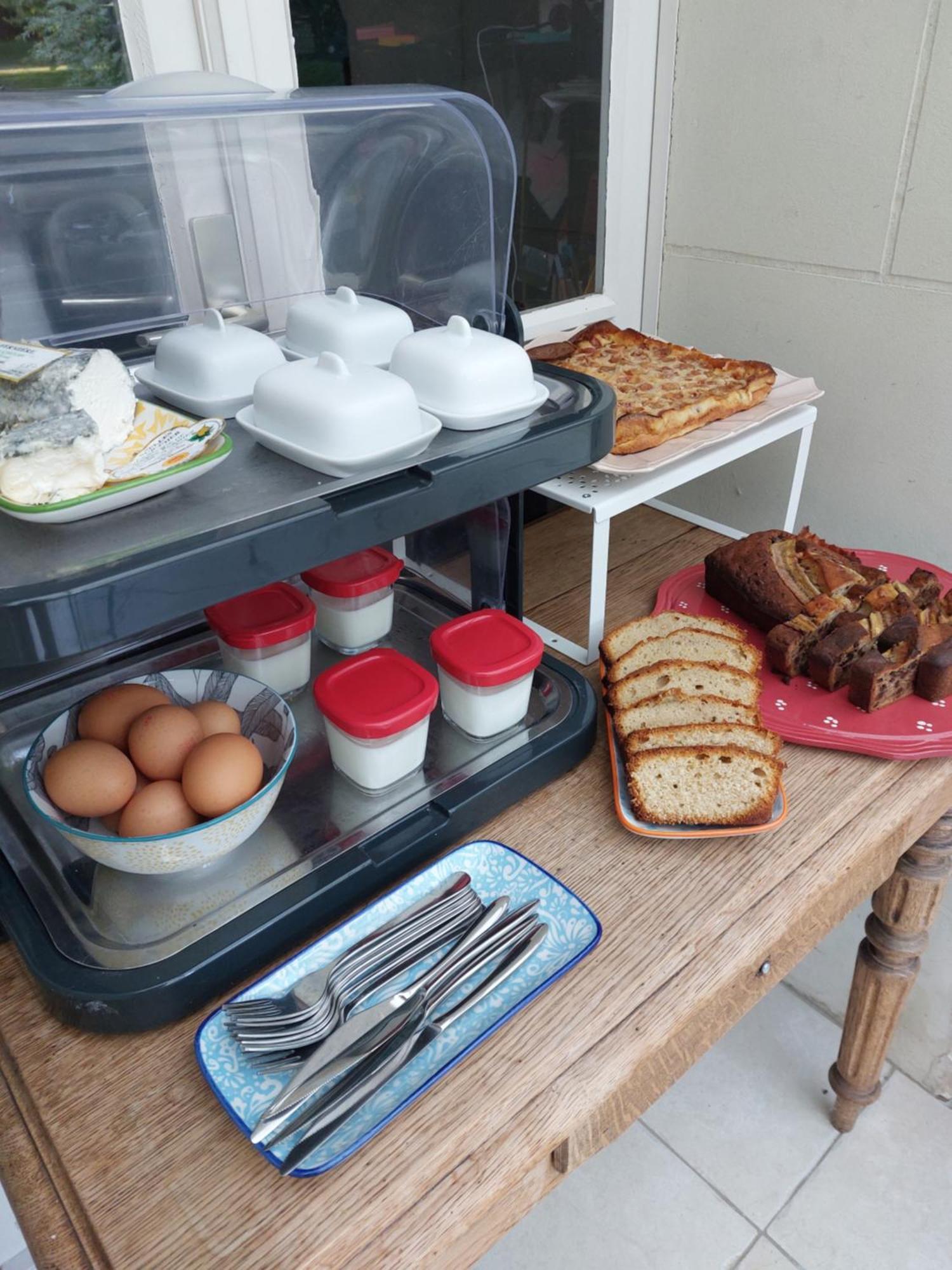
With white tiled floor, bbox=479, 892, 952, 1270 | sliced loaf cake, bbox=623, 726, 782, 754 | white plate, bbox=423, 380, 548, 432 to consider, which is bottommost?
white tiled floor, bbox=479, 892, 952, 1270

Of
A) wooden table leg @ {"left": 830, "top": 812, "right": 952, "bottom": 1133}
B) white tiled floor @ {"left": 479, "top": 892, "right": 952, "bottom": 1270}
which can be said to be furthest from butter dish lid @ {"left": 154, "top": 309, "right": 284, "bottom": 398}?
white tiled floor @ {"left": 479, "top": 892, "right": 952, "bottom": 1270}

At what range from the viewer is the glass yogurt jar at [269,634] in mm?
831

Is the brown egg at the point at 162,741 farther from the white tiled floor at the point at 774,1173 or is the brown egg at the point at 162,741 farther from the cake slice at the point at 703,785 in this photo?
the white tiled floor at the point at 774,1173

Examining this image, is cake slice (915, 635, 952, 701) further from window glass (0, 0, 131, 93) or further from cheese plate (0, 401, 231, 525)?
window glass (0, 0, 131, 93)

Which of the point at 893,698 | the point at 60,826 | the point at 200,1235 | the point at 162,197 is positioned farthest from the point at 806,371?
the point at 200,1235

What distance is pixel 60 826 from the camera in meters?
0.65

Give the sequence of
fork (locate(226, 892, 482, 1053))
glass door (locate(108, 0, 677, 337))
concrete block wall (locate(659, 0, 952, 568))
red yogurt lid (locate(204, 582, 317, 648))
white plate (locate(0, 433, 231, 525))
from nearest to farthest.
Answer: white plate (locate(0, 433, 231, 525)), fork (locate(226, 892, 482, 1053)), red yogurt lid (locate(204, 582, 317, 648)), glass door (locate(108, 0, 677, 337)), concrete block wall (locate(659, 0, 952, 568))

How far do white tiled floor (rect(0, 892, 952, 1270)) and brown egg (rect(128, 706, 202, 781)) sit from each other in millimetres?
854

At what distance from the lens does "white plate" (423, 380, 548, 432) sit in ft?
2.24

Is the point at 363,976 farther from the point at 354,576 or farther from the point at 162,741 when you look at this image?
the point at 354,576

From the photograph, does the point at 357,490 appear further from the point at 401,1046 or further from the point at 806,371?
the point at 806,371

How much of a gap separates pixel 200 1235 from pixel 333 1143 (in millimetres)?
88

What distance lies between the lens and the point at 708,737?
0.88 m

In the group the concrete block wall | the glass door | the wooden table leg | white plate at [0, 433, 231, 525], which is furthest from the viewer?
the concrete block wall
